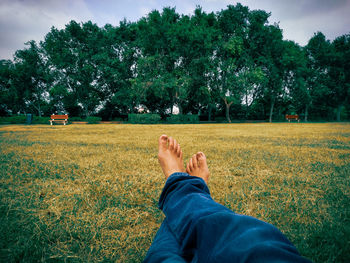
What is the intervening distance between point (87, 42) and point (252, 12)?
20807 mm

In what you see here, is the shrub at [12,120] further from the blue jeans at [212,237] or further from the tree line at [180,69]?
the blue jeans at [212,237]

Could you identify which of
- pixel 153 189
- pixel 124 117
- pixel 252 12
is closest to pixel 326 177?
pixel 153 189

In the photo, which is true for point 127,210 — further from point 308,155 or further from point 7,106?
point 7,106

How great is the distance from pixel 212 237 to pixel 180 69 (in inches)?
819

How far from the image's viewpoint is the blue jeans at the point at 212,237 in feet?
1.61

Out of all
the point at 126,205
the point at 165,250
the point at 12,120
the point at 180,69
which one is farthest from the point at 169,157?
the point at 12,120

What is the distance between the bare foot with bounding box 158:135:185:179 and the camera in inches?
62.2

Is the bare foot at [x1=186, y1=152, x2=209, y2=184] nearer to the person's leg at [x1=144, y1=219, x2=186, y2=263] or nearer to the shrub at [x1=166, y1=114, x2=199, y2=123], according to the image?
the person's leg at [x1=144, y1=219, x2=186, y2=263]

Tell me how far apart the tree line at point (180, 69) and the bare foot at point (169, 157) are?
15.8m

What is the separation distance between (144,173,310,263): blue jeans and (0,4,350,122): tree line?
17087 mm

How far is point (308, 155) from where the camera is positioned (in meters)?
3.03

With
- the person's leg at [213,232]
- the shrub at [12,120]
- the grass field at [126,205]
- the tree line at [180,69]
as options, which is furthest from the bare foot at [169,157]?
the shrub at [12,120]

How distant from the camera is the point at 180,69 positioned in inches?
790

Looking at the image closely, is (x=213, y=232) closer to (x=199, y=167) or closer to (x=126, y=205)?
(x=126, y=205)
